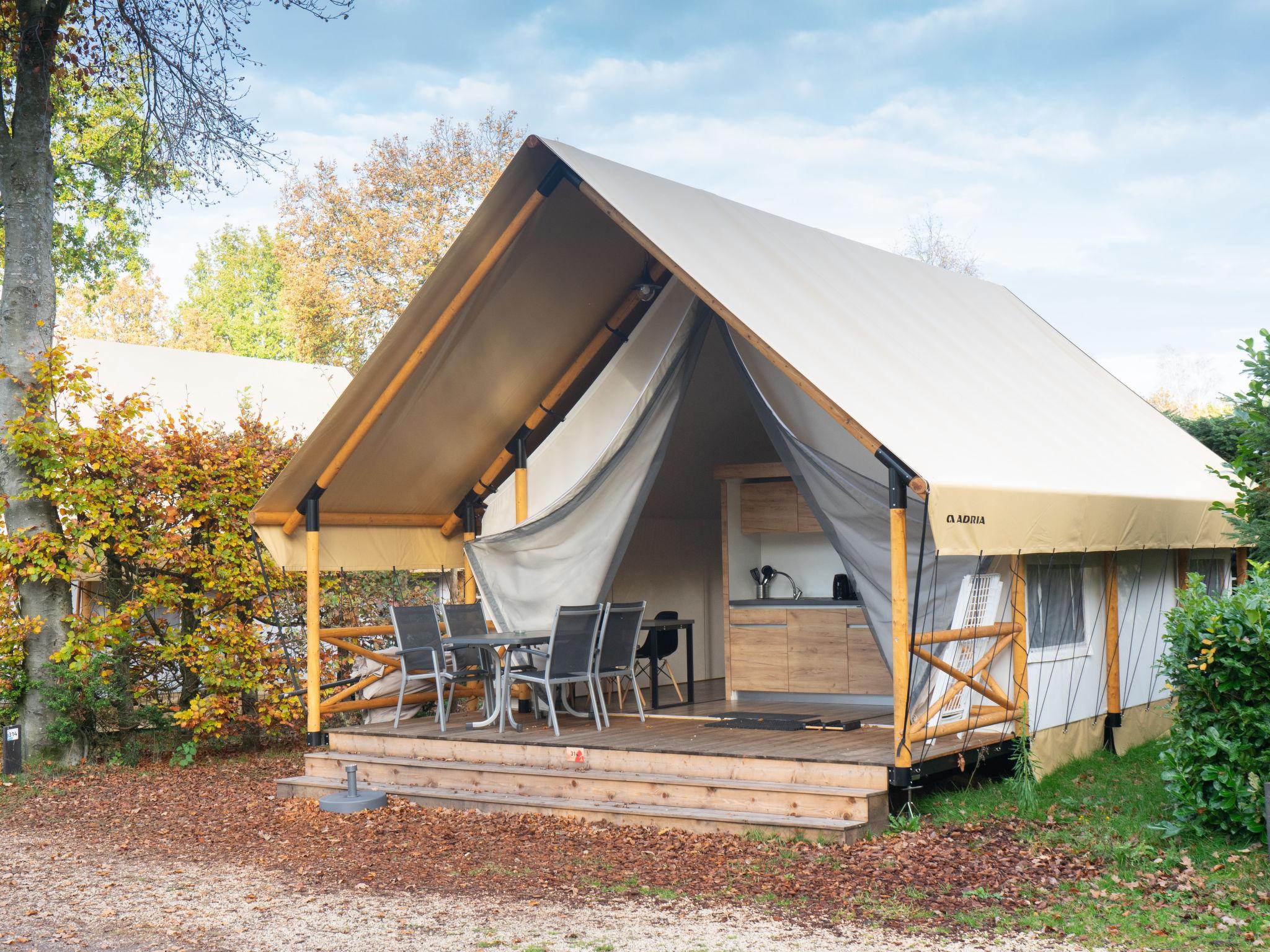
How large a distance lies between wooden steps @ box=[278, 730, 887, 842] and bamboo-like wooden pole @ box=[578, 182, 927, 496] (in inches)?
62.1

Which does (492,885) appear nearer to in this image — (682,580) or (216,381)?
(682,580)

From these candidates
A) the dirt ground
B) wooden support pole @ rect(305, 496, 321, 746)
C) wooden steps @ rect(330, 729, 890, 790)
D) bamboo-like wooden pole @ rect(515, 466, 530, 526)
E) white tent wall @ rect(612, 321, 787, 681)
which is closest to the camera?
the dirt ground

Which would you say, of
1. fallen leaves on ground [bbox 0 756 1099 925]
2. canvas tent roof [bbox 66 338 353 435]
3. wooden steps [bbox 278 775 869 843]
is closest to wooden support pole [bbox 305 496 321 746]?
wooden steps [bbox 278 775 869 843]

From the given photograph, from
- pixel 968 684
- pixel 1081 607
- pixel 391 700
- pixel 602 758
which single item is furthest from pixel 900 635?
pixel 391 700

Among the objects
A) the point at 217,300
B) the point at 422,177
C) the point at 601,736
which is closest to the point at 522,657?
the point at 601,736

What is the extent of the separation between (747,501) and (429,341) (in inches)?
125

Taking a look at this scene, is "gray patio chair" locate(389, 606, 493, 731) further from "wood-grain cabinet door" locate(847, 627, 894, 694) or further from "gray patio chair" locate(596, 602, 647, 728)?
"wood-grain cabinet door" locate(847, 627, 894, 694)

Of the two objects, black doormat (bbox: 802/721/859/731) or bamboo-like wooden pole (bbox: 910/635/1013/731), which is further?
black doormat (bbox: 802/721/859/731)

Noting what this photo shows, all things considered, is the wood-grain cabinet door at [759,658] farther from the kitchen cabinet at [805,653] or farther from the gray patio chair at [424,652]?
the gray patio chair at [424,652]

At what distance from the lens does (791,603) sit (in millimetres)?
8875

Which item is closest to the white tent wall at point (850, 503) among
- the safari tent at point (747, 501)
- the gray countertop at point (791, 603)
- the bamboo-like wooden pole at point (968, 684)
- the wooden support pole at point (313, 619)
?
the safari tent at point (747, 501)

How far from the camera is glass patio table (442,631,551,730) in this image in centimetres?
757

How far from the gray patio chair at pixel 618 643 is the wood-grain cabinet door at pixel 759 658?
131 cm

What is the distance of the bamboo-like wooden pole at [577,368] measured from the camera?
859 cm
